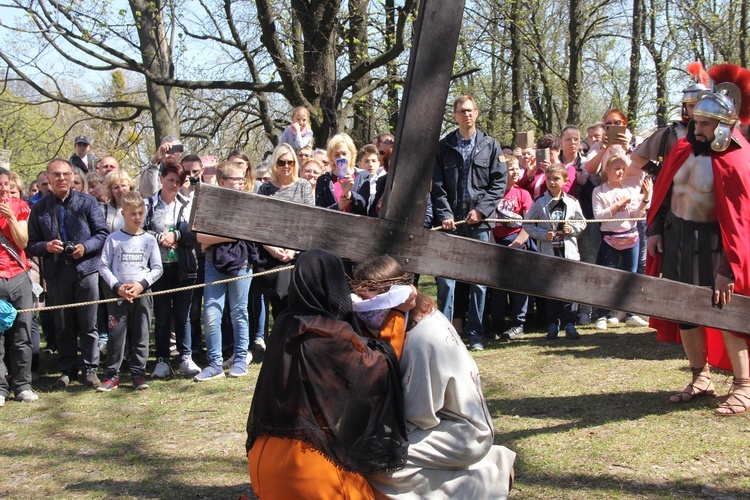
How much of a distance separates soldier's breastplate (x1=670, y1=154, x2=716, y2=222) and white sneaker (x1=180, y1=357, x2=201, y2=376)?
15.6ft

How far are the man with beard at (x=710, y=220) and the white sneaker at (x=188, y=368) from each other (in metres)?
4.40

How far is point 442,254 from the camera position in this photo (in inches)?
142

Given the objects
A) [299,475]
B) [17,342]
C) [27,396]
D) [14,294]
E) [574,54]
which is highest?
[574,54]

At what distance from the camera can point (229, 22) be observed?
13.9 metres

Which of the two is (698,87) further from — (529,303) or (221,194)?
(529,303)

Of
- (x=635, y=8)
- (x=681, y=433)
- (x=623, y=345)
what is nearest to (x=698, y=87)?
(x=681, y=433)

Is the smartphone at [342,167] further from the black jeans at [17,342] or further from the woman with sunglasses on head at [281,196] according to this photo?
the black jeans at [17,342]

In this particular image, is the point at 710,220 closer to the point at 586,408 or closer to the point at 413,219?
the point at 586,408

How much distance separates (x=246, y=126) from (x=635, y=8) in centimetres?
1155

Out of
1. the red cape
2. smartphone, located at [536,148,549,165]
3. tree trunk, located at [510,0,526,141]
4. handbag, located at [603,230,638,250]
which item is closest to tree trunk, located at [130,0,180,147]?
smartphone, located at [536,148,549,165]

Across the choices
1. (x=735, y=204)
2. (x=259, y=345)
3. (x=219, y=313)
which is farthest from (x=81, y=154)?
(x=735, y=204)

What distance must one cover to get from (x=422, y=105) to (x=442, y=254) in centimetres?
69

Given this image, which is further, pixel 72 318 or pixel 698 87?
pixel 72 318

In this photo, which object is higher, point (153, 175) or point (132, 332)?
point (153, 175)
